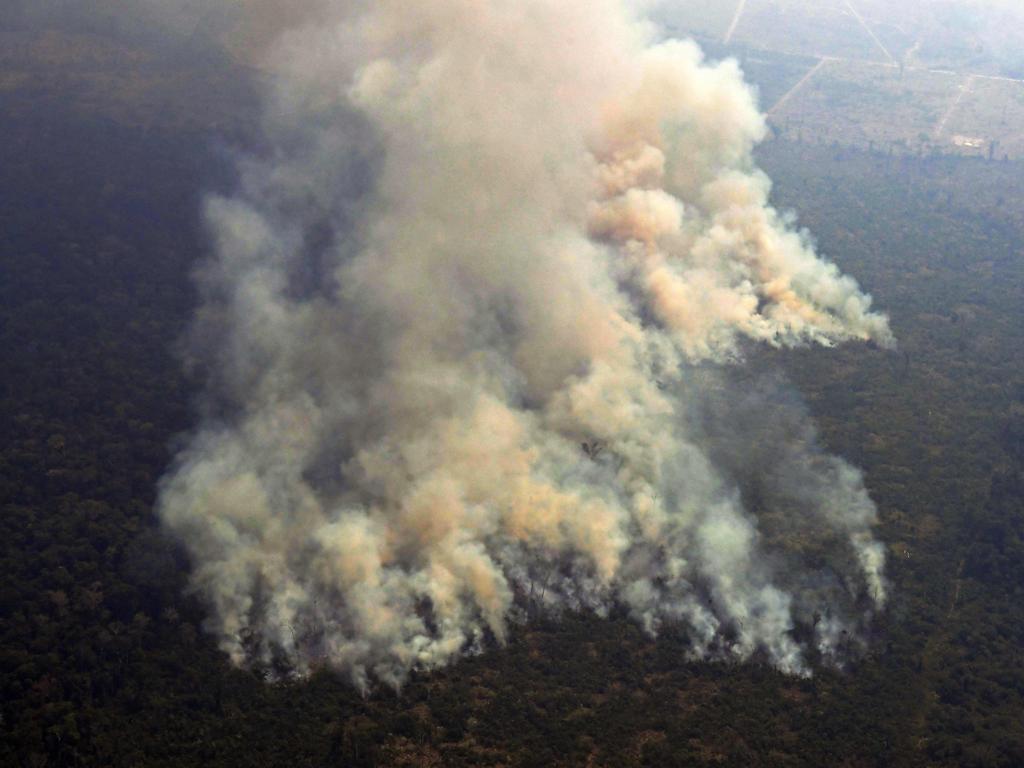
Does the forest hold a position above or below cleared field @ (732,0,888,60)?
below

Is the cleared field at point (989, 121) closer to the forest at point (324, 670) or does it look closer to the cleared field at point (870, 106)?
the cleared field at point (870, 106)

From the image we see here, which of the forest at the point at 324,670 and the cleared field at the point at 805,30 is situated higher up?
the cleared field at the point at 805,30

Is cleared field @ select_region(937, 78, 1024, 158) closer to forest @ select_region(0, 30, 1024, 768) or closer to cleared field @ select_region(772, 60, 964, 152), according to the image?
cleared field @ select_region(772, 60, 964, 152)

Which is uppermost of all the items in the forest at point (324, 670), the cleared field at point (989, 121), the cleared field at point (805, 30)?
the cleared field at point (805, 30)

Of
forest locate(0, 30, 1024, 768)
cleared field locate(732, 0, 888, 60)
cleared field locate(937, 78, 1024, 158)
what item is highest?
cleared field locate(732, 0, 888, 60)

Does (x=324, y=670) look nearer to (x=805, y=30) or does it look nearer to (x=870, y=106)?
(x=870, y=106)

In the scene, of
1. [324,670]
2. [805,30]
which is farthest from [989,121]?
[324,670]

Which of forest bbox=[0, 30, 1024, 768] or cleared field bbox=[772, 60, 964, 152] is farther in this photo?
cleared field bbox=[772, 60, 964, 152]

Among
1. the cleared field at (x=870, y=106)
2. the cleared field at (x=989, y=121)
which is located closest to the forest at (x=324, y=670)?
the cleared field at (x=989, y=121)

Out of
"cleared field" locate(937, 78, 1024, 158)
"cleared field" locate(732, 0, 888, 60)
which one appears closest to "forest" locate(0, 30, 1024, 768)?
"cleared field" locate(937, 78, 1024, 158)

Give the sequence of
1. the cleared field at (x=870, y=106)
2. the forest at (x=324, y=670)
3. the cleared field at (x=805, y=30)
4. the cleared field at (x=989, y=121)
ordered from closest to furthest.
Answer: the forest at (x=324, y=670) → the cleared field at (x=989, y=121) → the cleared field at (x=870, y=106) → the cleared field at (x=805, y=30)

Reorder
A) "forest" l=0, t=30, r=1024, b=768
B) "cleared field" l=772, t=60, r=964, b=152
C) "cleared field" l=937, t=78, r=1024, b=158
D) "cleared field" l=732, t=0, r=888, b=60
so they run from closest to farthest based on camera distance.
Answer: "forest" l=0, t=30, r=1024, b=768
"cleared field" l=937, t=78, r=1024, b=158
"cleared field" l=772, t=60, r=964, b=152
"cleared field" l=732, t=0, r=888, b=60
